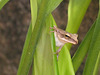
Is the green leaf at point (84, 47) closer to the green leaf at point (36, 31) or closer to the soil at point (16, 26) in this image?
the green leaf at point (36, 31)

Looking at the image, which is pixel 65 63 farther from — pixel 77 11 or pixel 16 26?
pixel 16 26

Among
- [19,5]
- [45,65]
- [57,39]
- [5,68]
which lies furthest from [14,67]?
[45,65]

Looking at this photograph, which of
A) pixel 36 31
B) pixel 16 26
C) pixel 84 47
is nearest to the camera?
pixel 36 31

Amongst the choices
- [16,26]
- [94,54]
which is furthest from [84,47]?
[16,26]

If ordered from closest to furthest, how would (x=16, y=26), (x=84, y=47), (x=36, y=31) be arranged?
(x=36, y=31) < (x=84, y=47) < (x=16, y=26)

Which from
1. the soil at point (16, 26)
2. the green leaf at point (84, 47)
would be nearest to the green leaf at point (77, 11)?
the green leaf at point (84, 47)

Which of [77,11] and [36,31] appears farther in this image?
[77,11]

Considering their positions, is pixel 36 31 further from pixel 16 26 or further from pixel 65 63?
pixel 16 26

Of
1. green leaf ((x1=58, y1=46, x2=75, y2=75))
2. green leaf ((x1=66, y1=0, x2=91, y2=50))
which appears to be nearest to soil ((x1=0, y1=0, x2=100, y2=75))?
green leaf ((x1=66, y1=0, x2=91, y2=50))

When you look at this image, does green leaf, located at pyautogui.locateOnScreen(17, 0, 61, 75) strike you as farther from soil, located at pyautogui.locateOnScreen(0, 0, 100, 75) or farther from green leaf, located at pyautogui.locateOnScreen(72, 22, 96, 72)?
soil, located at pyautogui.locateOnScreen(0, 0, 100, 75)

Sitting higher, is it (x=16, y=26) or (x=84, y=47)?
(x=16, y=26)
